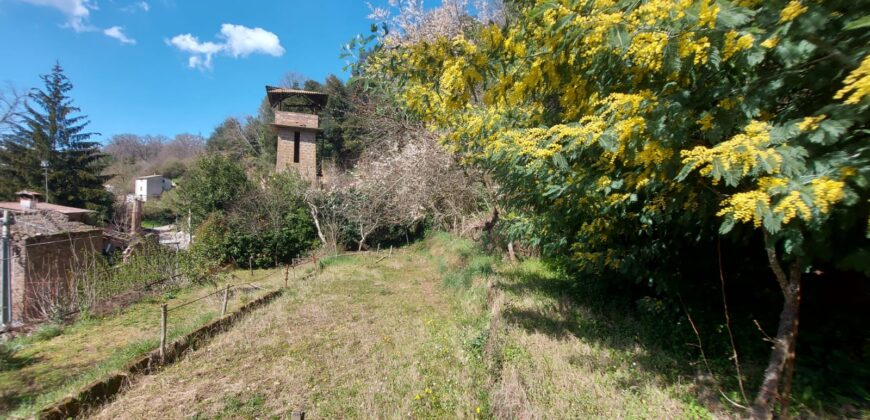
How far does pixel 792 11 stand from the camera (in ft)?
5.41

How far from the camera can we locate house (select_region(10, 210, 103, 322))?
8.52m

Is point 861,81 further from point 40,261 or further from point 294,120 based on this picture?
point 294,120

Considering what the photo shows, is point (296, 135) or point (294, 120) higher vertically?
point (294, 120)

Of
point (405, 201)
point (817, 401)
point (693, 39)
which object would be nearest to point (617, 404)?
point (817, 401)

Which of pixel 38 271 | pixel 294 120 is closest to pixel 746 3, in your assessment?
pixel 38 271

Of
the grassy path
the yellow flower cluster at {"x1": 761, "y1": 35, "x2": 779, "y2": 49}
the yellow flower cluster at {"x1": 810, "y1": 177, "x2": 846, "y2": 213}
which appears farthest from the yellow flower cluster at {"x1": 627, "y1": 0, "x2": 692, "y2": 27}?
the grassy path

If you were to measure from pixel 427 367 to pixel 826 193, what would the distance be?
415 centimetres

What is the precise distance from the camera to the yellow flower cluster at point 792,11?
5.37ft

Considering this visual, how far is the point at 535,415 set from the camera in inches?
127

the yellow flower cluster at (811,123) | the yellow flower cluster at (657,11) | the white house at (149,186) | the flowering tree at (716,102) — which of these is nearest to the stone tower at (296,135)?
the white house at (149,186)

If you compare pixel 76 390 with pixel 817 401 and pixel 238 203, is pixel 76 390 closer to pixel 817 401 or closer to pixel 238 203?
pixel 817 401

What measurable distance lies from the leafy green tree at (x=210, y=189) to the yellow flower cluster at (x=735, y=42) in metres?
20.3

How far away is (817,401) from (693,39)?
310 cm

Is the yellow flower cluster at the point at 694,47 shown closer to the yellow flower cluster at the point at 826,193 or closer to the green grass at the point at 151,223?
the yellow flower cluster at the point at 826,193
